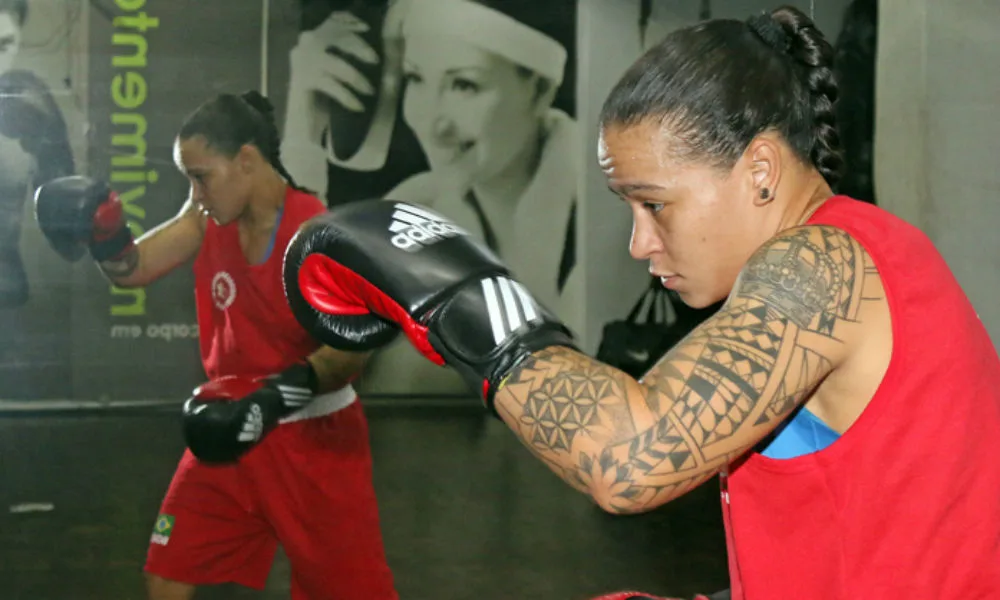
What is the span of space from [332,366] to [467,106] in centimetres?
66

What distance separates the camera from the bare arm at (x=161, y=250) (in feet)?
6.44

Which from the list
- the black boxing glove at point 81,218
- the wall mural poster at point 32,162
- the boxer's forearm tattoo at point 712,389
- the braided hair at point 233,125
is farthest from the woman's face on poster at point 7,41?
the boxer's forearm tattoo at point 712,389

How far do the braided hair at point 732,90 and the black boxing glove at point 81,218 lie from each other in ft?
4.59

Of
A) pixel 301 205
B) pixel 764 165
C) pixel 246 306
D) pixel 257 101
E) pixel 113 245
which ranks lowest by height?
pixel 246 306

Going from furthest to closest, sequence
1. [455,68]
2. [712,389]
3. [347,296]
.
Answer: [455,68]
[347,296]
[712,389]

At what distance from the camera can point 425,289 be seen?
0.86 metres

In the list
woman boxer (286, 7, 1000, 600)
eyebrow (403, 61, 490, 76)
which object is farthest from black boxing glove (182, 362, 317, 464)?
woman boxer (286, 7, 1000, 600)

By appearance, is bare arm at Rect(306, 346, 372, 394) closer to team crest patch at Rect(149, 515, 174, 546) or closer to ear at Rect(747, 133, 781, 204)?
team crest patch at Rect(149, 515, 174, 546)

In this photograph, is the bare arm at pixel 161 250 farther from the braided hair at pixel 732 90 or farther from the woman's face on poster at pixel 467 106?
the braided hair at pixel 732 90

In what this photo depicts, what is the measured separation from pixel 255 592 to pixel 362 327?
1162 mm

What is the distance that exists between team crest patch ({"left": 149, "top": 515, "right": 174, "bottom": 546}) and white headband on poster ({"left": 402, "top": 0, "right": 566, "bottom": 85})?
117 centimetres

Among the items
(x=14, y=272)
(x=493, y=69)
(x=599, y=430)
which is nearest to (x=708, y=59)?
(x=599, y=430)

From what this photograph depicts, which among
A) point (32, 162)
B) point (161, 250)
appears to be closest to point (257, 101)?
point (161, 250)

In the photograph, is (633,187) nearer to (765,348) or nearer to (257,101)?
(765,348)
